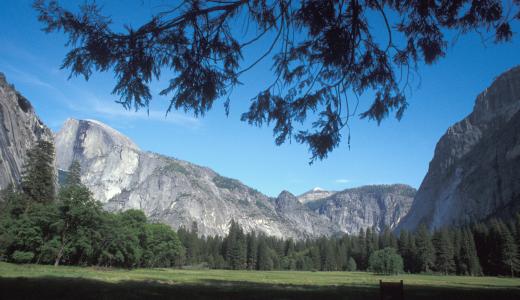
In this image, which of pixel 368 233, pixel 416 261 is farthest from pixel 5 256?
pixel 368 233

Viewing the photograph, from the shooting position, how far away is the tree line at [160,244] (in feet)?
136

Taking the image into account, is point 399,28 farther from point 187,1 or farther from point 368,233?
point 368,233

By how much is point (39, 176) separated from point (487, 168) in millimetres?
160479

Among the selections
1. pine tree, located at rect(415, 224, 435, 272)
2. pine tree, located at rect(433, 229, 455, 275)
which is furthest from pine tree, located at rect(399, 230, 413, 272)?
pine tree, located at rect(433, 229, 455, 275)

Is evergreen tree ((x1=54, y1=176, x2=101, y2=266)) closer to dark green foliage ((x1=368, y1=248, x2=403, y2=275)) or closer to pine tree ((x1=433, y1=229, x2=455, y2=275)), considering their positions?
dark green foliage ((x1=368, y1=248, x2=403, y2=275))

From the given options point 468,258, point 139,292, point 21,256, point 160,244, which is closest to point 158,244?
point 160,244

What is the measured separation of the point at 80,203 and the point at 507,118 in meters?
176

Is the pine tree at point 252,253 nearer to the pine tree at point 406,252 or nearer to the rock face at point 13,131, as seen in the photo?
the pine tree at point 406,252

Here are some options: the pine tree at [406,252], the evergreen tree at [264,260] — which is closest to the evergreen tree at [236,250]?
the evergreen tree at [264,260]

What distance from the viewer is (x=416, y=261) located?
297ft

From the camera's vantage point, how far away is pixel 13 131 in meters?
108

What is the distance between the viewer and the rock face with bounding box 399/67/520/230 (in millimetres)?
141250

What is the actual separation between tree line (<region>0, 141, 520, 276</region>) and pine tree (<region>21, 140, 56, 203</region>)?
0.35 ft

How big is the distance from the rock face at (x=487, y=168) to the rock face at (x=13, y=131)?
13996cm
